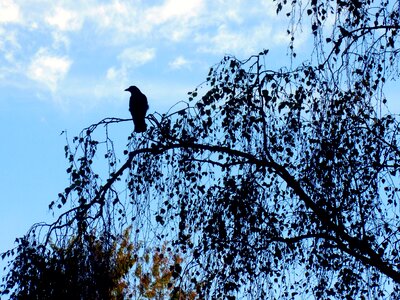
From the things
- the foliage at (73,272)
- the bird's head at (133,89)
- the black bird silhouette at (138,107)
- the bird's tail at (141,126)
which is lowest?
the foliage at (73,272)

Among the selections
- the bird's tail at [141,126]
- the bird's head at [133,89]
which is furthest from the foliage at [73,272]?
the bird's head at [133,89]

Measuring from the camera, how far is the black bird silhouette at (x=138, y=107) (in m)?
8.62

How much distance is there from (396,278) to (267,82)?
244 centimetres

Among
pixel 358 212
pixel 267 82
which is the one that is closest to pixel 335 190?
pixel 358 212

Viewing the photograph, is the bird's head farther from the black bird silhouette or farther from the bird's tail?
the bird's tail

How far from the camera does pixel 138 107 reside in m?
9.91

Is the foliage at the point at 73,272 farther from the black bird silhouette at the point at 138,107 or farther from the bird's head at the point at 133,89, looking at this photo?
the bird's head at the point at 133,89

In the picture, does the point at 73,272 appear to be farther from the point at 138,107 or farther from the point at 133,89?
the point at 133,89

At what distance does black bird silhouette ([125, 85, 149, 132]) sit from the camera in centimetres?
862

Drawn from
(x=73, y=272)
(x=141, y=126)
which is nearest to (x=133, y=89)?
(x=141, y=126)

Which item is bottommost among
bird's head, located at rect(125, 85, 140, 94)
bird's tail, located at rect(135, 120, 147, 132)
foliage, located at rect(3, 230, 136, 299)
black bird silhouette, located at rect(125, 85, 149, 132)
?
foliage, located at rect(3, 230, 136, 299)

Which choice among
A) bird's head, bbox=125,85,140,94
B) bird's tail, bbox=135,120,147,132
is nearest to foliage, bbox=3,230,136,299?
bird's tail, bbox=135,120,147,132

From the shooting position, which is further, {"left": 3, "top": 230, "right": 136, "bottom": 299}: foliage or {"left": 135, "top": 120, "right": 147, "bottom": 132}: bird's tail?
{"left": 135, "top": 120, "right": 147, "bottom": 132}: bird's tail

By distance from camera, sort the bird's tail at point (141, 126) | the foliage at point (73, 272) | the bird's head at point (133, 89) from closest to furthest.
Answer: the foliage at point (73, 272) < the bird's tail at point (141, 126) < the bird's head at point (133, 89)
